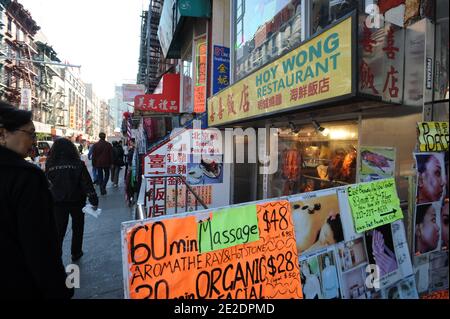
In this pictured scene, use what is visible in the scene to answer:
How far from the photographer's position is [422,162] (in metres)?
2.79

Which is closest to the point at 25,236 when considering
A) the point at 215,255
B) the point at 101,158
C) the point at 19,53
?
the point at 215,255

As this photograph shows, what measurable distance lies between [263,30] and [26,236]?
231 inches

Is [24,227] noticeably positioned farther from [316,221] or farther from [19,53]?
[19,53]

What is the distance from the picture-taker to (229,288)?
214 cm

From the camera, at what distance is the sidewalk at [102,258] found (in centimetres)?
359

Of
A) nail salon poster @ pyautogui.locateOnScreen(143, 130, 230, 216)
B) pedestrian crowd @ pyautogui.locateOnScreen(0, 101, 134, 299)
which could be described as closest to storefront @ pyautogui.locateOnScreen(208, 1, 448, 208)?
nail salon poster @ pyautogui.locateOnScreen(143, 130, 230, 216)

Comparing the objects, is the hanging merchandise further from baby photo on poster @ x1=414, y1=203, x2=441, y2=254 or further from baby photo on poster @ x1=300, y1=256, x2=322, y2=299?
baby photo on poster @ x1=414, y1=203, x2=441, y2=254

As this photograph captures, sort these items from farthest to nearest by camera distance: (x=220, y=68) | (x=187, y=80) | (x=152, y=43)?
(x=152, y=43)
(x=187, y=80)
(x=220, y=68)

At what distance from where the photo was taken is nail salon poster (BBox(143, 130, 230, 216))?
594 cm

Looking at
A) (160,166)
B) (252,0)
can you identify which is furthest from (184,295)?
(252,0)

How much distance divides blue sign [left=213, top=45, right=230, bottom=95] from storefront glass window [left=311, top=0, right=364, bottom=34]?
4.48 m

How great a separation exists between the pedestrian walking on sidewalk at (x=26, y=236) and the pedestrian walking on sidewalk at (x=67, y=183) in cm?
268

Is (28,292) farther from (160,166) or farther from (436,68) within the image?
(160,166)
